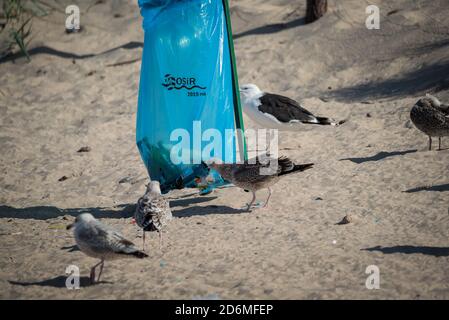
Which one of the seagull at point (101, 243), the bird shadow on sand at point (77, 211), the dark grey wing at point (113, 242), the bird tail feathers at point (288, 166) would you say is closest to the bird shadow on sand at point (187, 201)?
the bird shadow on sand at point (77, 211)

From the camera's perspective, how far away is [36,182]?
897 centimetres

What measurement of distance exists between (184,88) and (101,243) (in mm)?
2607

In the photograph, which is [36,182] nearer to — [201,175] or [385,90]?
[201,175]

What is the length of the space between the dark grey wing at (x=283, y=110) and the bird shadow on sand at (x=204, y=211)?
1938 mm

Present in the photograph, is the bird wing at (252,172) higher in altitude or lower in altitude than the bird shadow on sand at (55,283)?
higher

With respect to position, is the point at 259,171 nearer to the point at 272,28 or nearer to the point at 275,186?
the point at 275,186

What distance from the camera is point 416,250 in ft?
18.9

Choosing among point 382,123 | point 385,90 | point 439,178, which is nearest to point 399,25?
point 385,90

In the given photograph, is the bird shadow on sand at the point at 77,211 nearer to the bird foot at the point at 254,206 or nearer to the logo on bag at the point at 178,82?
the bird foot at the point at 254,206

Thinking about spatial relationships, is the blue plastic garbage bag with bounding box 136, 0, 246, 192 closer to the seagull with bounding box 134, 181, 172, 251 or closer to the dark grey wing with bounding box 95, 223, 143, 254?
the seagull with bounding box 134, 181, 172, 251

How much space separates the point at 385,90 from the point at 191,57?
431cm

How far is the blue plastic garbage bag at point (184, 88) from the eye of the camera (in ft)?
24.4
